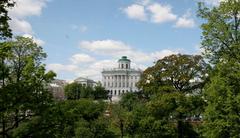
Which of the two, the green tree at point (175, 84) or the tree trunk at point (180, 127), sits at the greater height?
the green tree at point (175, 84)

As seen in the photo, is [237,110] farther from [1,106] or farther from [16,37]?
[16,37]

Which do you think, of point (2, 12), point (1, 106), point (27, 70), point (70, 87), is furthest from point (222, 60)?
point (70, 87)

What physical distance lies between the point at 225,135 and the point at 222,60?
434 centimetres

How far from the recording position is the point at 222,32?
26.4 metres

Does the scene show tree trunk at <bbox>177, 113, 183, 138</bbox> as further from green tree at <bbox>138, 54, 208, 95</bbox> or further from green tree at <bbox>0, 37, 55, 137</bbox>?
green tree at <bbox>0, 37, 55, 137</bbox>

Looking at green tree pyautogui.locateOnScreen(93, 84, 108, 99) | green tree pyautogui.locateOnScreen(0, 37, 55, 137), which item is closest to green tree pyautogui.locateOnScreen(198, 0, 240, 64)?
green tree pyautogui.locateOnScreen(0, 37, 55, 137)

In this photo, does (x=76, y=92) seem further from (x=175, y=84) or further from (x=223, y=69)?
(x=223, y=69)

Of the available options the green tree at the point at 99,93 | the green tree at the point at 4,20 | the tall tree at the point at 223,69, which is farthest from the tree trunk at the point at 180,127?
the green tree at the point at 99,93

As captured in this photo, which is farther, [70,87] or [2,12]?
[70,87]

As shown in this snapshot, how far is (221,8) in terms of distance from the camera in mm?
26625

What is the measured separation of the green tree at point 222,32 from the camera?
2592 cm

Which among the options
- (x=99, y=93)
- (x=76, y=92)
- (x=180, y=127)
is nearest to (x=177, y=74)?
(x=180, y=127)

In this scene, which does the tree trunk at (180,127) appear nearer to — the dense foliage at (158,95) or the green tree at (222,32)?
the dense foliage at (158,95)

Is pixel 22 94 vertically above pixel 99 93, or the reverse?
pixel 99 93
